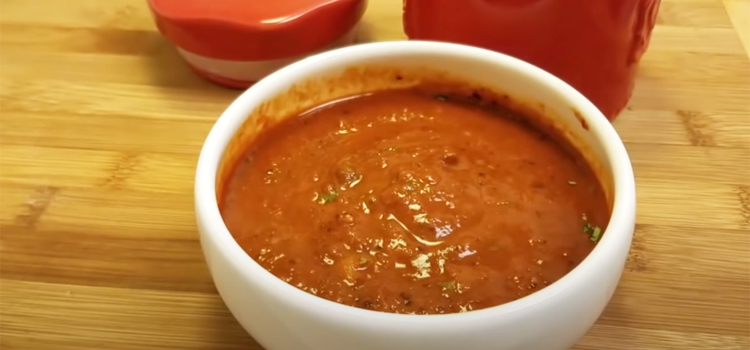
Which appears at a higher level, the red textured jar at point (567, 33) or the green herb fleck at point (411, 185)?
the red textured jar at point (567, 33)

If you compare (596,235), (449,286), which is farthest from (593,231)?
(449,286)

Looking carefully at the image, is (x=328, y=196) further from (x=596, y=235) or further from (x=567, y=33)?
(x=567, y=33)

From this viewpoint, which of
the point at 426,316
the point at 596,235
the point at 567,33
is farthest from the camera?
the point at 567,33

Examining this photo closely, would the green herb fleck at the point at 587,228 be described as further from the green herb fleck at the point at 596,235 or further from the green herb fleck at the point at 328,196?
the green herb fleck at the point at 328,196

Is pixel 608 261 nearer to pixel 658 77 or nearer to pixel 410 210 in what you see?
pixel 410 210

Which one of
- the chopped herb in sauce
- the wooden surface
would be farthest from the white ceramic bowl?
the wooden surface

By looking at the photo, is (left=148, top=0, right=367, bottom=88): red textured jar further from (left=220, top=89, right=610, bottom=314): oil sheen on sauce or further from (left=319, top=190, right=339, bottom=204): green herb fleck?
(left=319, top=190, right=339, bottom=204): green herb fleck

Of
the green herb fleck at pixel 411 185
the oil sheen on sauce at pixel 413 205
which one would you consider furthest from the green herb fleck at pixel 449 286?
the green herb fleck at pixel 411 185
